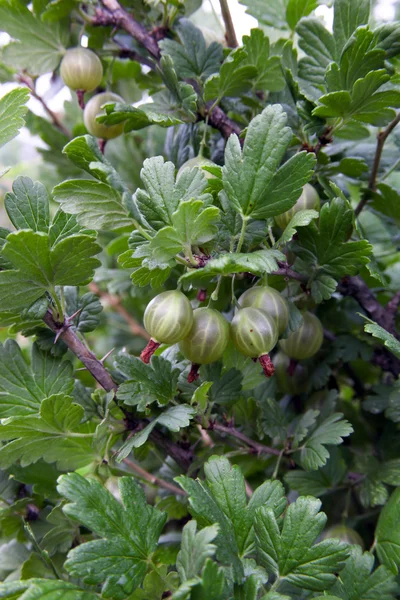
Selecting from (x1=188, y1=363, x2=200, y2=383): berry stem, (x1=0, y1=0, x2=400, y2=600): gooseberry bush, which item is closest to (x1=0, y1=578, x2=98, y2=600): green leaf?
(x1=0, y1=0, x2=400, y2=600): gooseberry bush

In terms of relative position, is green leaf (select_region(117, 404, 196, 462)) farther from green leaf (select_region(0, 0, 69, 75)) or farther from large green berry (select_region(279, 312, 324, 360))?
green leaf (select_region(0, 0, 69, 75))

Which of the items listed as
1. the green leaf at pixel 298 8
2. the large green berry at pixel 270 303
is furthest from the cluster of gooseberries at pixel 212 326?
the green leaf at pixel 298 8

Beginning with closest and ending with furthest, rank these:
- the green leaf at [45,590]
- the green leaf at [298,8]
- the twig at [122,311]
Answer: the green leaf at [45,590], the green leaf at [298,8], the twig at [122,311]

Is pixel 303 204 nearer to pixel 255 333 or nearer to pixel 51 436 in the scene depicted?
pixel 255 333

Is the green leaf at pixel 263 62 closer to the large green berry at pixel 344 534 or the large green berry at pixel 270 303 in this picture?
the large green berry at pixel 270 303

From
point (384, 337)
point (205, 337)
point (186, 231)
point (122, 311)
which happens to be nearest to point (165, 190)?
point (186, 231)

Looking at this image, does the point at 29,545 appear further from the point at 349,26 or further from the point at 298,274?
the point at 349,26

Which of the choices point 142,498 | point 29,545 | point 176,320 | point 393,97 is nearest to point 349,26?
point 393,97
